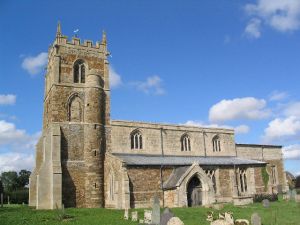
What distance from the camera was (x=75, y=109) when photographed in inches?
1313

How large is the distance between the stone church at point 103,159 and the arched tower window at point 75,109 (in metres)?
0.09

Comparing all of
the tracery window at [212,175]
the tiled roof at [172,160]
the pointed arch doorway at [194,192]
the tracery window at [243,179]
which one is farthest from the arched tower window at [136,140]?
the tracery window at [243,179]

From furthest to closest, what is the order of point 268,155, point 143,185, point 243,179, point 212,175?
point 268,155
point 243,179
point 212,175
point 143,185

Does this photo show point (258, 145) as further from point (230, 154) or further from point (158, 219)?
point (158, 219)

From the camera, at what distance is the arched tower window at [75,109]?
108 ft

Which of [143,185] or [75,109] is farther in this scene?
[75,109]

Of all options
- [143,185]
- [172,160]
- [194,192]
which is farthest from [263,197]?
[143,185]

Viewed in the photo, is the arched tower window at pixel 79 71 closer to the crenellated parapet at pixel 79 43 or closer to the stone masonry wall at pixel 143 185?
the crenellated parapet at pixel 79 43

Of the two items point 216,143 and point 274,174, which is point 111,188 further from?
point 274,174

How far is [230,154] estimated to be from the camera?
4328 centimetres

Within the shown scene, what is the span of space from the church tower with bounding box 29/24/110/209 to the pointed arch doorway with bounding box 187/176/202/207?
8.08 meters

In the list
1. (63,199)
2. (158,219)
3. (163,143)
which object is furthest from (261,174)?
(158,219)

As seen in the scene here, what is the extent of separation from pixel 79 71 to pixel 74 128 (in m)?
5.98

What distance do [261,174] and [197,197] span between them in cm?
1028
